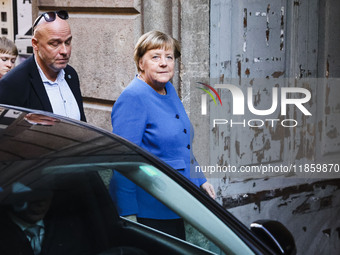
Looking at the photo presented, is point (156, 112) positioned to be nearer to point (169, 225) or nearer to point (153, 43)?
point (153, 43)

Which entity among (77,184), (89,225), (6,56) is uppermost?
(6,56)

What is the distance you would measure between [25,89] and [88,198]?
1.16 metres

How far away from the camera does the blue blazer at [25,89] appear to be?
130 inches

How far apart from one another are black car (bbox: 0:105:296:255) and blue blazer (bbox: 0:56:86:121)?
2.77 feet

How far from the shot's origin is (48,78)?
3.52 metres

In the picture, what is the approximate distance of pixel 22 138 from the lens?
2242mm

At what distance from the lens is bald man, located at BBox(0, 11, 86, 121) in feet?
11.0

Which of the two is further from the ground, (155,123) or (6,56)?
(6,56)

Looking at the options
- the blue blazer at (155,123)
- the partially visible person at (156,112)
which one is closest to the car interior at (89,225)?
the partially visible person at (156,112)

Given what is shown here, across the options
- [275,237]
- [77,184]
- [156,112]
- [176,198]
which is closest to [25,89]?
[156,112]

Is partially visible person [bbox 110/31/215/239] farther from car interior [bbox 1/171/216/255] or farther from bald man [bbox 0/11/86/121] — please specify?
car interior [bbox 1/171/216/255]

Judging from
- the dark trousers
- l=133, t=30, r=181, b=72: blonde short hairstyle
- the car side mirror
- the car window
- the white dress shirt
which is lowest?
the dark trousers

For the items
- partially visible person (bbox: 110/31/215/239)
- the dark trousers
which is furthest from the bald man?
the dark trousers

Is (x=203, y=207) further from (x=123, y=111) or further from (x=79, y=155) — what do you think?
(x=123, y=111)
